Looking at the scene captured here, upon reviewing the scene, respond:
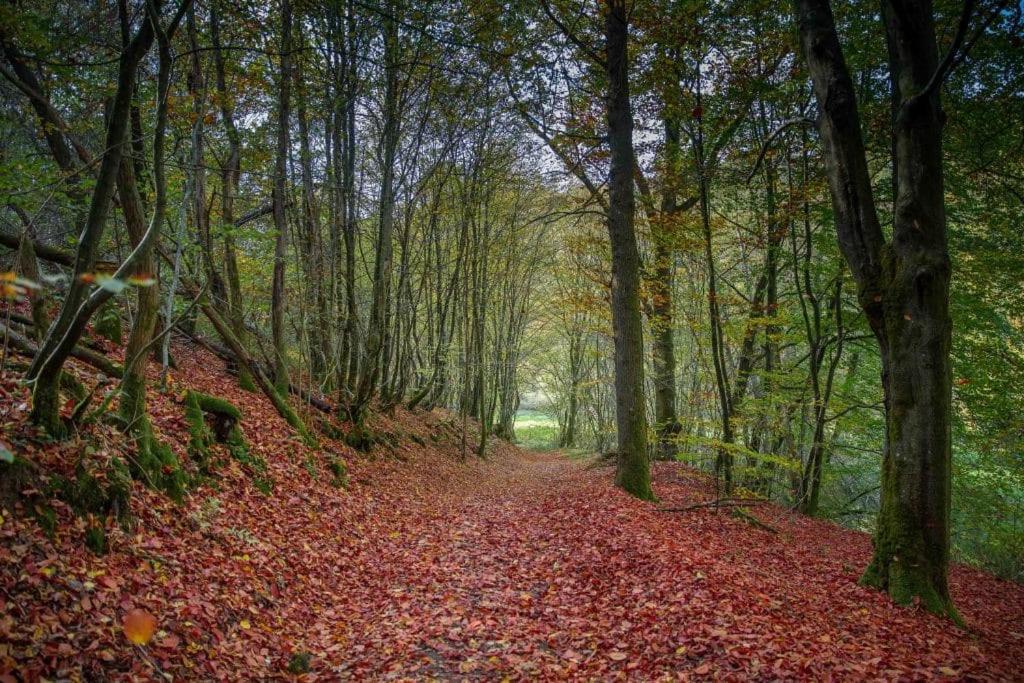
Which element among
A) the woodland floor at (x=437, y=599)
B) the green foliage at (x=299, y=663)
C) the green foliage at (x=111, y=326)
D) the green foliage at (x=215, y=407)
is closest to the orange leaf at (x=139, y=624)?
the woodland floor at (x=437, y=599)

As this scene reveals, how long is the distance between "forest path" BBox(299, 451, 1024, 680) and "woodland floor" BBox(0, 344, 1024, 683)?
3 cm

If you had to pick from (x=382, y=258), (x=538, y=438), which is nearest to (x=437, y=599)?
(x=382, y=258)

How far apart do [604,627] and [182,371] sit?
8.24 metres

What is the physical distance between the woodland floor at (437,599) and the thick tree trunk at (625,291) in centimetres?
96

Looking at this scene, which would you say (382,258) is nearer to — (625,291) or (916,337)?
(625,291)

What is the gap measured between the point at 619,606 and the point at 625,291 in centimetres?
585

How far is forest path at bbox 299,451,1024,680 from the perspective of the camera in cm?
405

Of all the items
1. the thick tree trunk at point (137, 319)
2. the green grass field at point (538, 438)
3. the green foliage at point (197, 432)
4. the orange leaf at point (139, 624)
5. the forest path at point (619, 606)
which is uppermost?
the thick tree trunk at point (137, 319)

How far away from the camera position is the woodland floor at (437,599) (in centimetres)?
345

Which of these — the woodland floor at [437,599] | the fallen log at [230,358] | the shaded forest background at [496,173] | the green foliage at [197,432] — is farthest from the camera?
the fallen log at [230,358]

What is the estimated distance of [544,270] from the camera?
2503 cm

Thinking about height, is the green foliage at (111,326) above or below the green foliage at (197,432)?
above

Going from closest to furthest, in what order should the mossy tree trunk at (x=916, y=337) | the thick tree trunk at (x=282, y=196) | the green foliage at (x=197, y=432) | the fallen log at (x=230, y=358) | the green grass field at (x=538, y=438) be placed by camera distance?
the mossy tree trunk at (x=916, y=337), the green foliage at (x=197, y=432), the thick tree trunk at (x=282, y=196), the fallen log at (x=230, y=358), the green grass field at (x=538, y=438)

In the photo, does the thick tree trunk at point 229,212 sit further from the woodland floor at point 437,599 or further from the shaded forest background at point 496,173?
the woodland floor at point 437,599
